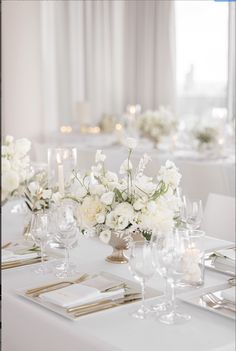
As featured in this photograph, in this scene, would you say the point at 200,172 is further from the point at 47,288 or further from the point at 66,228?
the point at 47,288

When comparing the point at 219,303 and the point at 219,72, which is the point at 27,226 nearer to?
the point at 219,303

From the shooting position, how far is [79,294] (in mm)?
1845

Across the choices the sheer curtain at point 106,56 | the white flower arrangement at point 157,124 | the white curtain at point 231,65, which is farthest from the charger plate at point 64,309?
the sheer curtain at point 106,56

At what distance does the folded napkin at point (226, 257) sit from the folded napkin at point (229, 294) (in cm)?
35

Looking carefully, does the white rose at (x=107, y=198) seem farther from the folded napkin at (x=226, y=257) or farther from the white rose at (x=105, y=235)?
the folded napkin at (x=226, y=257)

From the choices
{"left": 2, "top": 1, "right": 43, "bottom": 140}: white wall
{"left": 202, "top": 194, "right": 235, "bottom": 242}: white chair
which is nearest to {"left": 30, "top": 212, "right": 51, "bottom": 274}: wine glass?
{"left": 202, "top": 194, "right": 235, "bottom": 242}: white chair

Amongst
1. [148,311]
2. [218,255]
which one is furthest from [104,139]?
[148,311]

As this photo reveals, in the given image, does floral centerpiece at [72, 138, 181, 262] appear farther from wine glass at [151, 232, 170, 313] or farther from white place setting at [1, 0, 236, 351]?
wine glass at [151, 232, 170, 313]

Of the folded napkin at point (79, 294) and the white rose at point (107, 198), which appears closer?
the folded napkin at point (79, 294)

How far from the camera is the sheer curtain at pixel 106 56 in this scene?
26.8 ft

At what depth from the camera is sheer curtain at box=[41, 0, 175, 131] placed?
817 cm

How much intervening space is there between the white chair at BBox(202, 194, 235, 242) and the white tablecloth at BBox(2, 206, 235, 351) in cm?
103

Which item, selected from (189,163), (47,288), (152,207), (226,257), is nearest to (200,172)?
(189,163)

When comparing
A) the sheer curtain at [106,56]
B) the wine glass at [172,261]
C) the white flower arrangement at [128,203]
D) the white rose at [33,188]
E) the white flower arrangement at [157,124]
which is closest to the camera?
the wine glass at [172,261]
